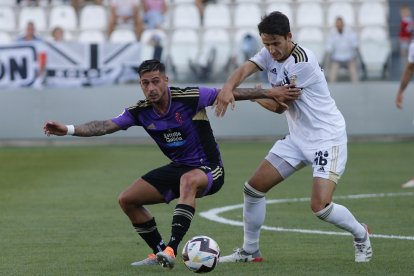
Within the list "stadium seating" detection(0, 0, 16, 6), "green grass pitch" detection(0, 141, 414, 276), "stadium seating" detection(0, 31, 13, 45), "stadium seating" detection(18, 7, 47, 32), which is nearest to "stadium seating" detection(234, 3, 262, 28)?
"stadium seating" detection(18, 7, 47, 32)

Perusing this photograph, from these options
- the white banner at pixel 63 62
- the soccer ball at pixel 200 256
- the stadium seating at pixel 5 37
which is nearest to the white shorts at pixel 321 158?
the soccer ball at pixel 200 256

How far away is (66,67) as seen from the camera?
23.8 meters

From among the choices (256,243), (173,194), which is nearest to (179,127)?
(173,194)

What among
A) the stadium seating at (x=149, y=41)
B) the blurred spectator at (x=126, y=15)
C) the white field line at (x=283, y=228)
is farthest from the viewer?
the blurred spectator at (x=126, y=15)

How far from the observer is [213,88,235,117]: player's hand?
29.1 ft

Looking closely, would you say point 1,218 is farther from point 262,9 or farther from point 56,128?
point 262,9

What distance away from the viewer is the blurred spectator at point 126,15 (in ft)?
86.6

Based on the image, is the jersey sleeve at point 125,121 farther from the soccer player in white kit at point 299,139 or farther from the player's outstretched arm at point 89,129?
the soccer player in white kit at point 299,139

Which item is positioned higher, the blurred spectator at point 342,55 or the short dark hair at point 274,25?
the short dark hair at point 274,25

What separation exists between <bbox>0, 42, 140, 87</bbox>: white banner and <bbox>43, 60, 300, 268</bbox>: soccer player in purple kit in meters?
14.6

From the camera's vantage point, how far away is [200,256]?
8.48 metres

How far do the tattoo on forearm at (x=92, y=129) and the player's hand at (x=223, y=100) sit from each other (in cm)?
100

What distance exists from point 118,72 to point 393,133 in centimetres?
614

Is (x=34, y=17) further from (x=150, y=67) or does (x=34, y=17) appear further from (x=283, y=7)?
(x=150, y=67)
